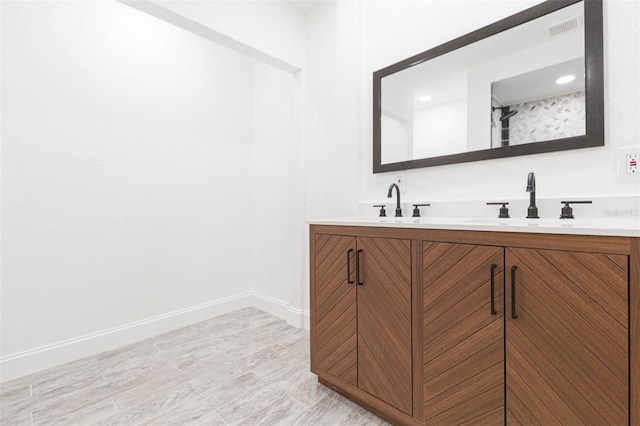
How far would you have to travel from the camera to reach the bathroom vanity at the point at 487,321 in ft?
2.81

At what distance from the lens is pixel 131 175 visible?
2.40m

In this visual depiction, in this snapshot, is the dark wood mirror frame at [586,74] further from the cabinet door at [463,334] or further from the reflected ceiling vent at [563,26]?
the cabinet door at [463,334]

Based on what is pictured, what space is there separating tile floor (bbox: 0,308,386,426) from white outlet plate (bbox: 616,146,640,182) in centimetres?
160

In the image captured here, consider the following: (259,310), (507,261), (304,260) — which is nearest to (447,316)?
(507,261)

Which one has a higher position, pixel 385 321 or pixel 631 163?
pixel 631 163

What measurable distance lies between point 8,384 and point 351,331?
2.17 metres

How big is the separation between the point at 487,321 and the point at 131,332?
101 inches

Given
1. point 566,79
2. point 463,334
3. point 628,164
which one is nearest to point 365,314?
point 463,334

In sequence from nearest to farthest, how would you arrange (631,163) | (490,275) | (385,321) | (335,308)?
1. (490,275)
2. (631,163)
3. (385,321)
4. (335,308)

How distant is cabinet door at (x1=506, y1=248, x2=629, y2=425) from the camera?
847mm

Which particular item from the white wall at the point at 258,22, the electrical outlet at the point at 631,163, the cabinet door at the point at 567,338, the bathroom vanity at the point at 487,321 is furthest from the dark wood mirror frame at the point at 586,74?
the white wall at the point at 258,22

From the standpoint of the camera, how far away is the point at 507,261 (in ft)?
3.39

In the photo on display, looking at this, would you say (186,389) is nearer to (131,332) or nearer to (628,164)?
(131,332)

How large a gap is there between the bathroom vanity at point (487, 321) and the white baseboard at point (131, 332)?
1255 mm
